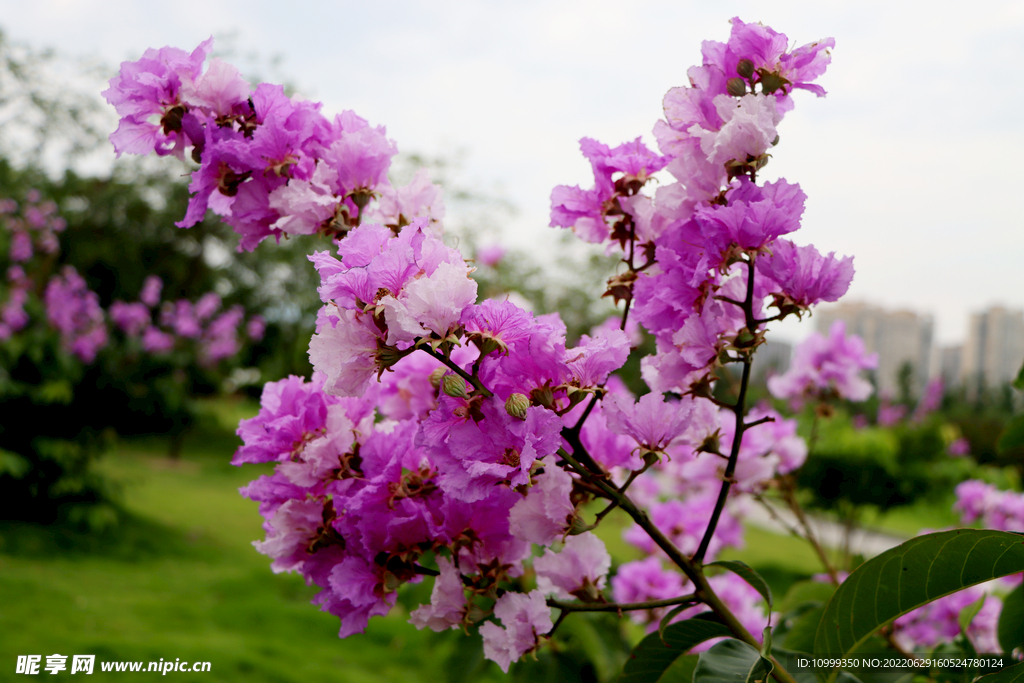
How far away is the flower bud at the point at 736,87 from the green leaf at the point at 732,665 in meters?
0.68

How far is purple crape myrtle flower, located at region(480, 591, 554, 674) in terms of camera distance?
0.80m

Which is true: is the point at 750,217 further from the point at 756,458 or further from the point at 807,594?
the point at 807,594

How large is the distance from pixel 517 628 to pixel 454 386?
0.33 meters

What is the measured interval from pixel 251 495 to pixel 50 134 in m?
14.2

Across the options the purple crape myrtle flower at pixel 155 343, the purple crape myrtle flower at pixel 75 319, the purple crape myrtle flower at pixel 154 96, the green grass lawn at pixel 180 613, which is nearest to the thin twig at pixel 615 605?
the purple crape myrtle flower at pixel 154 96

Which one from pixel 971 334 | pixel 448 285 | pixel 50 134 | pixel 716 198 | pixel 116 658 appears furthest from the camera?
pixel 971 334

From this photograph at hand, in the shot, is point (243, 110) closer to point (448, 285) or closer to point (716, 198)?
point (448, 285)

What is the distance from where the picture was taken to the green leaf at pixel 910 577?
0.82m

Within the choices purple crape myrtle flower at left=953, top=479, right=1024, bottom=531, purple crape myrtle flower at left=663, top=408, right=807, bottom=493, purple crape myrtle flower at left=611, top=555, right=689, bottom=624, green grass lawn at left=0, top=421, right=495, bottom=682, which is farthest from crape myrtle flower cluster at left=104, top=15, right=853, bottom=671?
purple crape myrtle flower at left=953, top=479, right=1024, bottom=531

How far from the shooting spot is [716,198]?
2.79ft

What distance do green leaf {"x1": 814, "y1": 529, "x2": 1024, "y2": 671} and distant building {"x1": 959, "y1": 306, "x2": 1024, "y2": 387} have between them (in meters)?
47.2

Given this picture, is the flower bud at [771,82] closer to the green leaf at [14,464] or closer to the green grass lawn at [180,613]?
the green grass lawn at [180,613]

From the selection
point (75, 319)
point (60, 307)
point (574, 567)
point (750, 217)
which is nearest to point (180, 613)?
point (60, 307)

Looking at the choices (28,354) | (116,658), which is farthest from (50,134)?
(116,658)
